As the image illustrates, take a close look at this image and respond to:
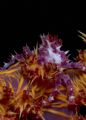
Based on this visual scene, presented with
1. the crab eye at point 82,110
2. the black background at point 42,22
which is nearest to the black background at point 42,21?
the black background at point 42,22

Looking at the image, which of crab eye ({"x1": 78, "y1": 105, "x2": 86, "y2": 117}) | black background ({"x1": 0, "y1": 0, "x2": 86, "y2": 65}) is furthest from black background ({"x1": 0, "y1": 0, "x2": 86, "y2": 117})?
crab eye ({"x1": 78, "y1": 105, "x2": 86, "y2": 117})

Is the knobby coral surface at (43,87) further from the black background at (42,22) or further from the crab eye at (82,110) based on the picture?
the black background at (42,22)

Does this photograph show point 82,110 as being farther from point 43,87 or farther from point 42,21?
point 42,21

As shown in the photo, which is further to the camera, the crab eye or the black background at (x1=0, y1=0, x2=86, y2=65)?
the black background at (x1=0, y1=0, x2=86, y2=65)

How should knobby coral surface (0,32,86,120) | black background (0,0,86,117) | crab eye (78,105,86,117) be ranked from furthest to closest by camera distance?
black background (0,0,86,117) → crab eye (78,105,86,117) → knobby coral surface (0,32,86,120)

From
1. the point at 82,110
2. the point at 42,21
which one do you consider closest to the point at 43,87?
the point at 82,110

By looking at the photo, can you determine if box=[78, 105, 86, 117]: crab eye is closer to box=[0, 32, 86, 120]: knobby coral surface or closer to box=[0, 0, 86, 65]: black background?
box=[0, 32, 86, 120]: knobby coral surface

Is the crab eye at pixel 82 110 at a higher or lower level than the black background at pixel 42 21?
lower

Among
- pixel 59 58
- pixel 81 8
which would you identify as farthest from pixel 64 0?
pixel 59 58
